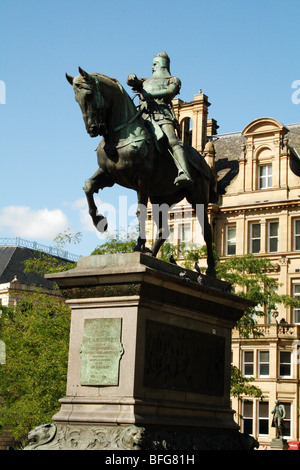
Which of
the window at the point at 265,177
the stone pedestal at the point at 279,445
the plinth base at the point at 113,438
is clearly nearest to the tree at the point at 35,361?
the stone pedestal at the point at 279,445

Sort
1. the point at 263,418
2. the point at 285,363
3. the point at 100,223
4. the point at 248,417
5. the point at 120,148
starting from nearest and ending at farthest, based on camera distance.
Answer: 1. the point at 120,148
2. the point at 100,223
3. the point at 263,418
4. the point at 248,417
5. the point at 285,363

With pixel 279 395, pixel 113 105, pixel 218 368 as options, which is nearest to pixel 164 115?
pixel 113 105

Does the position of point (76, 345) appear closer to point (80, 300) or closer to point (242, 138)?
point (80, 300)

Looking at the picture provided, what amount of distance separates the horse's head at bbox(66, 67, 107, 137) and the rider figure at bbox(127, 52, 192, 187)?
4.43 feet

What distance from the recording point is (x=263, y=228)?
49.6 meters

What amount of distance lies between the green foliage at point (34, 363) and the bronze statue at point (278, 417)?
542 inches

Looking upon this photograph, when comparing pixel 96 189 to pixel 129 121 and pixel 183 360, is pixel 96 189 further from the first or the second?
pixel 183 360

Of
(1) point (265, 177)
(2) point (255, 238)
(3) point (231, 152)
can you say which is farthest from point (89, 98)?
(3) point (231, 152)

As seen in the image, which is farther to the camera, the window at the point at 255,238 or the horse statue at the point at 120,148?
the window at the point at 255,238

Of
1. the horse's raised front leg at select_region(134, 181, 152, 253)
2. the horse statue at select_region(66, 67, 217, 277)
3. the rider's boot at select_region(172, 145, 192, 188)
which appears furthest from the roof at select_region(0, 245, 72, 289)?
the rider's boot at select_region(172, 145, 192, 188)

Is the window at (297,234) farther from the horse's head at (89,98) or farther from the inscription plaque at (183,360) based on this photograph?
the horse's head at (89,98)

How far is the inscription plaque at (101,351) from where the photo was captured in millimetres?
11906

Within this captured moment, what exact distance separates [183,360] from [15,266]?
57720 millimetres

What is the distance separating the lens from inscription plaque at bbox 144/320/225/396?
12250mm
